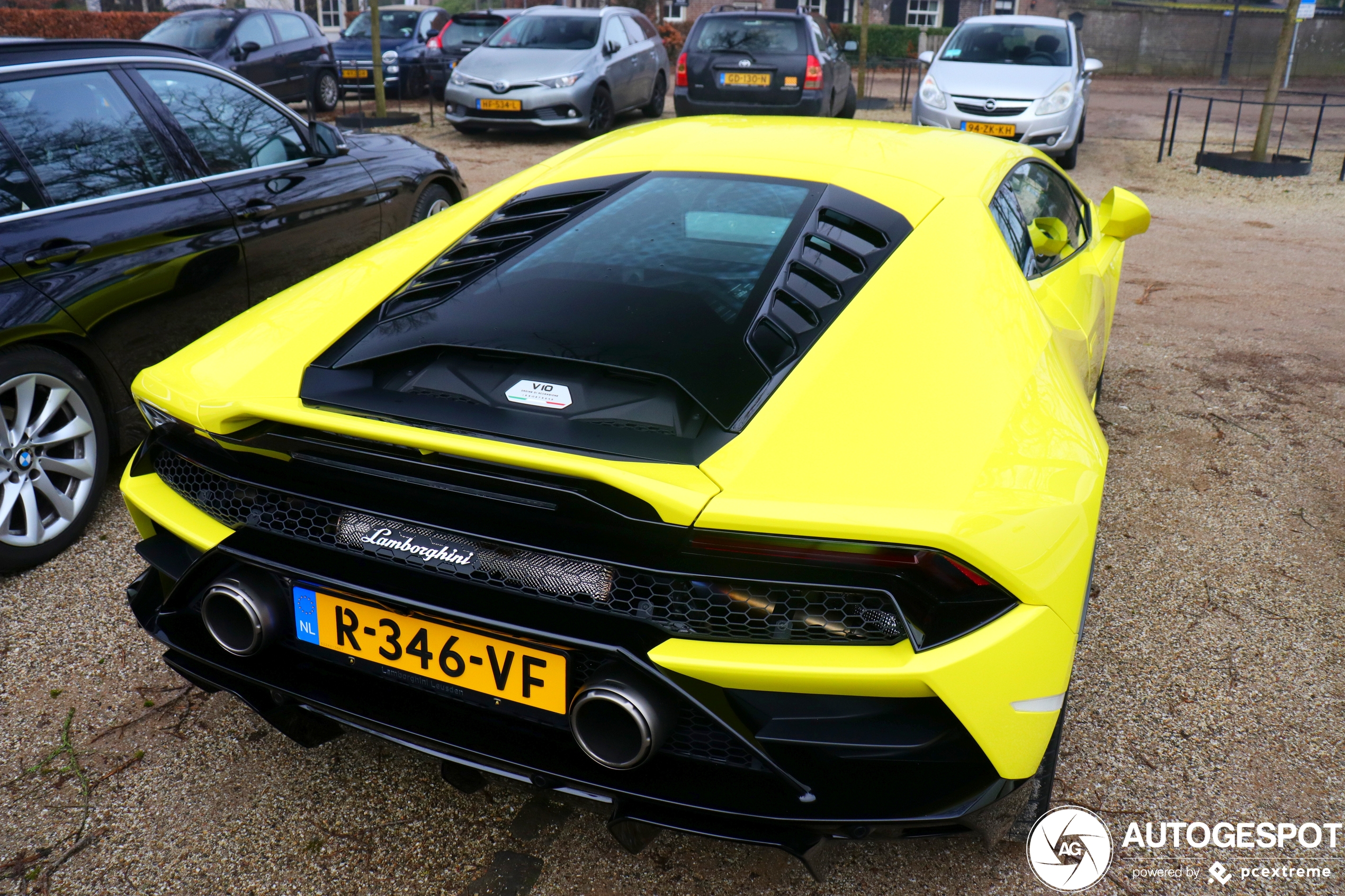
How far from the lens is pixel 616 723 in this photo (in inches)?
61.5

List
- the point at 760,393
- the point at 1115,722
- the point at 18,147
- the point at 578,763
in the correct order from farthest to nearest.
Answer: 1. the point at 18,147
2. the point at 1115,722
3. the point at 760,393
4. the point at 578,763

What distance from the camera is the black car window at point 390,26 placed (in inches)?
679

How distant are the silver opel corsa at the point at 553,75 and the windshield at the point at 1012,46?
417 cm

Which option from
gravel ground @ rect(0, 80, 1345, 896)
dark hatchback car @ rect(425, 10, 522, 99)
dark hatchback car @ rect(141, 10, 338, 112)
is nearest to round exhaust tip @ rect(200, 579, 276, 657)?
gravel ground @ rect(0, 80, 1345, 896)

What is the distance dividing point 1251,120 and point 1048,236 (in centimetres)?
1850

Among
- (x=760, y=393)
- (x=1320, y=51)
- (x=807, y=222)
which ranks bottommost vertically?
(x=1320, y=51)

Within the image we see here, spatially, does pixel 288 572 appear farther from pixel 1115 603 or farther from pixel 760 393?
pixel 1115 603

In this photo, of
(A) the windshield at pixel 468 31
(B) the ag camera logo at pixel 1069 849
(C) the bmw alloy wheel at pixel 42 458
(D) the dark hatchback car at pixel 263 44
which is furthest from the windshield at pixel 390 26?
(B) the ag camera logo at pixel 1069 849

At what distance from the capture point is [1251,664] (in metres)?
2.70

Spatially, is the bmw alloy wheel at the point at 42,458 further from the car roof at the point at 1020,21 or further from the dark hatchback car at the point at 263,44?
the car roof at the point at 1020,21

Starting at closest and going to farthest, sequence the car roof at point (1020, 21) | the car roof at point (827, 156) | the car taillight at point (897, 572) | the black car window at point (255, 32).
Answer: the car taillight at point (897, 572) → the car roof at point (827, 156) → the car roof at point (1020, 21) → the black car window at point (255, 32)

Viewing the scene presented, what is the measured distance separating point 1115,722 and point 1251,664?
56 cm

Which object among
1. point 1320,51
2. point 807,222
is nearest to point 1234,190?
point 807,222

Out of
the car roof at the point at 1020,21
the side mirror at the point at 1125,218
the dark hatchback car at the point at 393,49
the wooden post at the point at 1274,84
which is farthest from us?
the dark hatchback car at the point at 393,49
